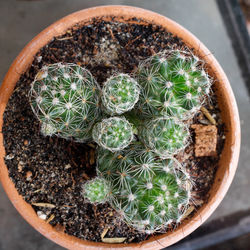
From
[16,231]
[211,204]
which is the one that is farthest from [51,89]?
[16,231]

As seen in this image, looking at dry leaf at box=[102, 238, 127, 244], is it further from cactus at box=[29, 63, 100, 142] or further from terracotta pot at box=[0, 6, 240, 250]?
cactus at box=[29, 63, 100, 142]

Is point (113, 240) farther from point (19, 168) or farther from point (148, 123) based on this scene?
point (148, 123)

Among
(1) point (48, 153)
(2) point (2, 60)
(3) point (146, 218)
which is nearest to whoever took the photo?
(3) point (146, 218)

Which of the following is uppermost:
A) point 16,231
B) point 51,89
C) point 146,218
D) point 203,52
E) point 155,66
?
point 51,89

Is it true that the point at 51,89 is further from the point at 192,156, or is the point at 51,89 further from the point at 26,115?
the point at 192,156

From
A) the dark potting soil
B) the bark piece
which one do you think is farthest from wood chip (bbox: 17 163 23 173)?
the bark piece

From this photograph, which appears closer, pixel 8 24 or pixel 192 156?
pixel 192 156

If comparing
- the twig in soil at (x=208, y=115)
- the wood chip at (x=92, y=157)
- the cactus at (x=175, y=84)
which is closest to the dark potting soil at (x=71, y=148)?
the wood chip at (x=92, y=157)
